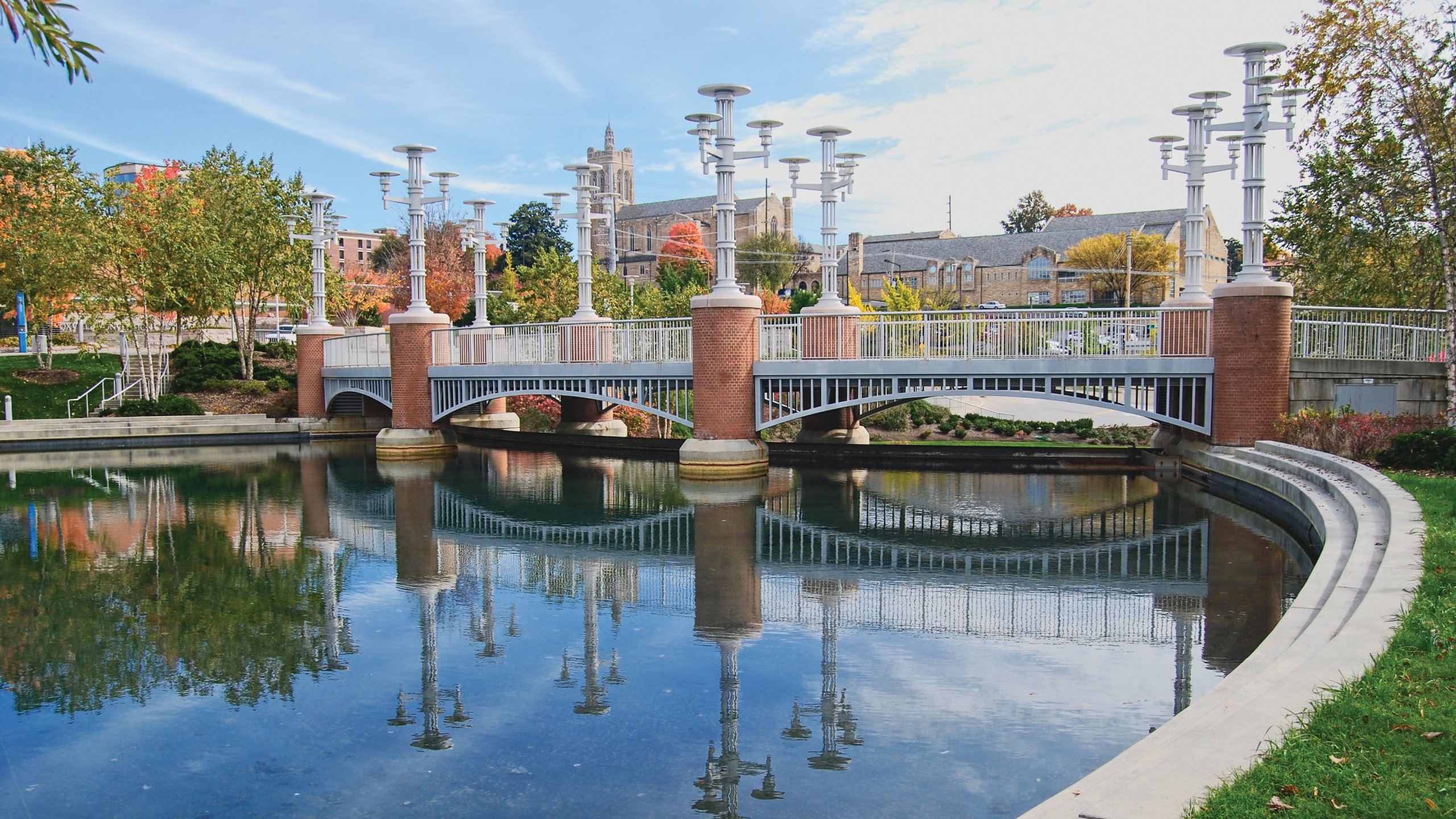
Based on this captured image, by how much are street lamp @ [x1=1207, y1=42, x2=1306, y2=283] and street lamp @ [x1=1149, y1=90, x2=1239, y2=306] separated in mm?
2563

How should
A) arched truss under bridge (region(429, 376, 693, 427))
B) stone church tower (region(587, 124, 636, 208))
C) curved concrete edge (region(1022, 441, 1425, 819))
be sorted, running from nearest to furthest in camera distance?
curved concrete edge (region(1022, 441, 1425, 819))
arched truss under bridge (region(429, 376, 693, 427))
stone church tower (region(587, 124, 636, 208))

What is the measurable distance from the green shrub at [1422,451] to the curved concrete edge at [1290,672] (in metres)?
2.33

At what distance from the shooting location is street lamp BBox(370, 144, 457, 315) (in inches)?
1155

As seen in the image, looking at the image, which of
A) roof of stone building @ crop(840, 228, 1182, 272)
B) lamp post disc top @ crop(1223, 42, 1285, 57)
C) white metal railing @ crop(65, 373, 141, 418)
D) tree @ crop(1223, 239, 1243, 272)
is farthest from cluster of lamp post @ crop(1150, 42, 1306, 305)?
tree @ crop(1223, 239, 1243, 272)

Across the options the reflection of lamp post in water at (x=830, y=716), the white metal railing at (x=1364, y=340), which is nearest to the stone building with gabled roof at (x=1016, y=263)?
the white metal railing at (x=1364, y=340)

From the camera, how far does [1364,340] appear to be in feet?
71.9

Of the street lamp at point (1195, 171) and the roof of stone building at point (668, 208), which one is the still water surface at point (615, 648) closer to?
the street lamp at point (1195, 171)

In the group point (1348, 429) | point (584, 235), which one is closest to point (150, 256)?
point (584, 235)

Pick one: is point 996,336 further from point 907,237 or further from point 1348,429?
point 907,237

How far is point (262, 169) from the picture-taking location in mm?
42688

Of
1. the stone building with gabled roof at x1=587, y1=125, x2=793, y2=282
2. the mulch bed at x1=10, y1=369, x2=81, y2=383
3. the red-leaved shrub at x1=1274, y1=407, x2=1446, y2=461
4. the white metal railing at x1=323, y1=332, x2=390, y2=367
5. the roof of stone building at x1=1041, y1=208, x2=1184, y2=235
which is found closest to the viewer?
the red-leaved shrub at x1=1274, y1=407, x2=1446, y2=461

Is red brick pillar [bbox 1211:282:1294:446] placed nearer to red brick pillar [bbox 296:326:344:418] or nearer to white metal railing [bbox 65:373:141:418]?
red brick pillar [bbox 296:326:344:418]

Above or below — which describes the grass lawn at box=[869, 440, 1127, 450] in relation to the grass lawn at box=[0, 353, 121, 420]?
below

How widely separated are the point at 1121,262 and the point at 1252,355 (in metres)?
52.0
